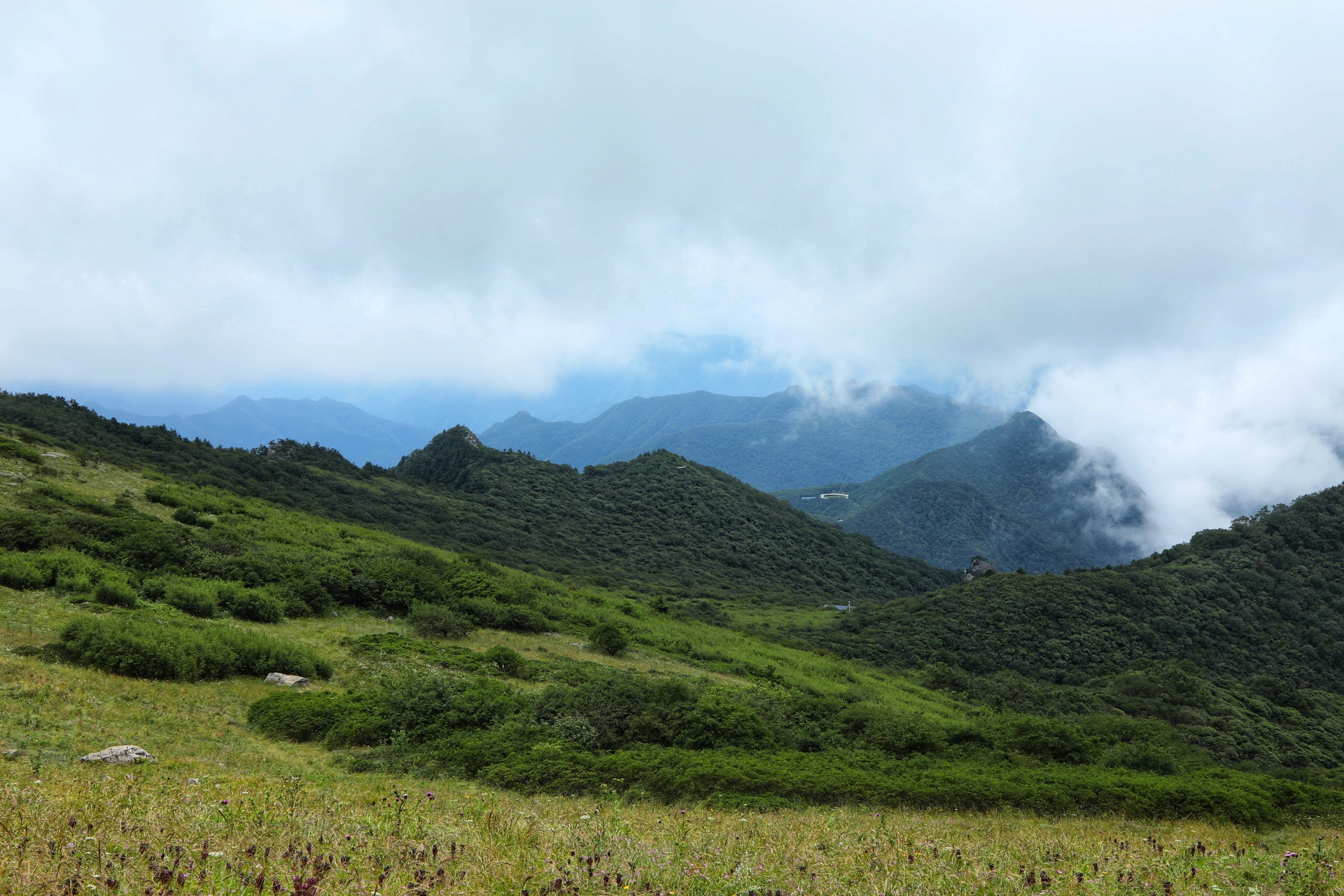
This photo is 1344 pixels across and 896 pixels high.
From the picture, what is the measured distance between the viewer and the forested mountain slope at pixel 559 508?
56594mm

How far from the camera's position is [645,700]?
1780cm

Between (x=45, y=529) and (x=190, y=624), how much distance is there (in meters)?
8.63

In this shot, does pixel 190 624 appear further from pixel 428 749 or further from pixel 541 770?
pixel 541 770

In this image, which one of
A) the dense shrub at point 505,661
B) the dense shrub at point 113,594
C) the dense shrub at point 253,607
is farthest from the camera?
the dense shrub at point 253,607

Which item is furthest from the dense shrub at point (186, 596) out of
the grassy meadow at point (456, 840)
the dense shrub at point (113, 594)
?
the grassy meadow at point (456, 840)

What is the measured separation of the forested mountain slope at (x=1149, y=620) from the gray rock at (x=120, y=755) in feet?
160

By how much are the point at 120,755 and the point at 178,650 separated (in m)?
6.15

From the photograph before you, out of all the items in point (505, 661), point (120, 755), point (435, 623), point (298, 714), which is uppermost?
point (120, 755)

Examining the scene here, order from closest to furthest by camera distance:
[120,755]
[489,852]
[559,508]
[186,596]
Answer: [489,852] < [120,755] < [186,596] < [559,508]

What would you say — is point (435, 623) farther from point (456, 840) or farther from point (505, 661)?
point (456, 840)

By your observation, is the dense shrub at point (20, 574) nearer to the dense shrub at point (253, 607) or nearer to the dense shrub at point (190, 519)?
the dense shrub at point (253, 607)

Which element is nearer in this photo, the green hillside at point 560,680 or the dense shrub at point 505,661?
the green hillside at point 560,680

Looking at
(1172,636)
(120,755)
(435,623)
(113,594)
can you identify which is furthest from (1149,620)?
(113,594)

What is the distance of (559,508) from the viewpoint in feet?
325
